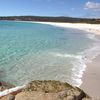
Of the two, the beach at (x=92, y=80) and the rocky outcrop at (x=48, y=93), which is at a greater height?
the rocky outcrop at (x=48, y=93)

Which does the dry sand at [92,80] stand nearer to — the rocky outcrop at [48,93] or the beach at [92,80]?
the beach at [92,80]

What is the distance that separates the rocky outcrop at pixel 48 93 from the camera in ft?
14.3

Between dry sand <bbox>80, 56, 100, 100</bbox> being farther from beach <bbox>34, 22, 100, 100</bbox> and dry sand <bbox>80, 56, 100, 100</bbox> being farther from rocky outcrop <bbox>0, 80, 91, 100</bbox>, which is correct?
rocky outcrop <bbox>0, 80, 91, 100</bbox>

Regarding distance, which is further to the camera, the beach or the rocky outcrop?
the beach

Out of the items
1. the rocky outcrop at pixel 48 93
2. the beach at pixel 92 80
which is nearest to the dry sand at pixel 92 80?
the beach at pixel 92 80

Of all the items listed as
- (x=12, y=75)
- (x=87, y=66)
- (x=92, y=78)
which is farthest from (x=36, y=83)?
(x=87, y=66)

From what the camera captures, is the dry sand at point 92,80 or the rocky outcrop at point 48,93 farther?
the dry sand at point 92,80

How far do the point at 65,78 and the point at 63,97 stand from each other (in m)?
6.46

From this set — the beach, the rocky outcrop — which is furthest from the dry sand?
the rocky outcrop

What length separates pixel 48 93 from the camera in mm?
4445

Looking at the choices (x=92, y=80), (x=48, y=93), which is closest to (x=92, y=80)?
(x=92, y=80)

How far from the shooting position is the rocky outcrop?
4352 mm

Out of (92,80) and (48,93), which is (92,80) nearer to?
(92,80)

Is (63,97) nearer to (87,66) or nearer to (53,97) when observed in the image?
(53,97)
